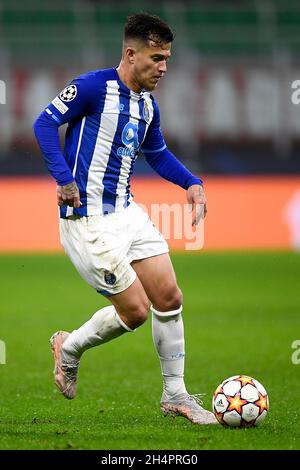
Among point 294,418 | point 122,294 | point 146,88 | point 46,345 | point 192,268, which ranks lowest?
point 192,268

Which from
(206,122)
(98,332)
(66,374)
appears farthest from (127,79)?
(206,122)

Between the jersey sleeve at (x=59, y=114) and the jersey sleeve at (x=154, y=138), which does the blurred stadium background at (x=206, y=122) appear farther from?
the jersey sleeve at (x=59, y=114)

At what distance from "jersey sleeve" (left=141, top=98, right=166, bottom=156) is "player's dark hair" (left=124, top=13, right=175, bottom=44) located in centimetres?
50

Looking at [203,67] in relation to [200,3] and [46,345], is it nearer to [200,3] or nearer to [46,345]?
[200,3]

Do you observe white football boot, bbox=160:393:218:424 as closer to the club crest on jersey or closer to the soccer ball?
the soccer ball

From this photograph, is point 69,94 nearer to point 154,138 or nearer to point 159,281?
point 154,138

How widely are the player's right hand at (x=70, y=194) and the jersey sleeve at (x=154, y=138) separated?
88 cm

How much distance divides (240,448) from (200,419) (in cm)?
91

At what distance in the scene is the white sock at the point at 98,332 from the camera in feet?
19.5

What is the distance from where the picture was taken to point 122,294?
19.0 feet

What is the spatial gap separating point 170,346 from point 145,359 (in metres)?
3.35

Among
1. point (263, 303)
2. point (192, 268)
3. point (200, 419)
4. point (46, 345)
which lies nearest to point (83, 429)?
point (200, 419)

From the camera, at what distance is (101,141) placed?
5902 millimetres
